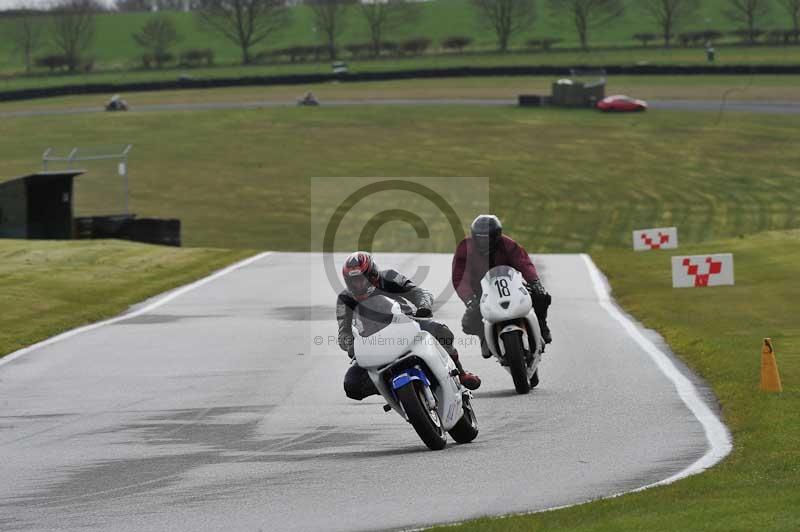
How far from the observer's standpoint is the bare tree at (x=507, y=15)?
124 meters

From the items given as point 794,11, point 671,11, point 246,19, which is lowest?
point 794,11

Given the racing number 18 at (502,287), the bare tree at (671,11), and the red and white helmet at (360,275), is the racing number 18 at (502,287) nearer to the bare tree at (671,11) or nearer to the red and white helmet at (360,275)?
the red and white helmet at (360,275)

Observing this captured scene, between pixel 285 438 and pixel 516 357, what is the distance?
290 centimetres

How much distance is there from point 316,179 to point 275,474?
4349 cm

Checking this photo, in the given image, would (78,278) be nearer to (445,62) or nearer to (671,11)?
(445,62)

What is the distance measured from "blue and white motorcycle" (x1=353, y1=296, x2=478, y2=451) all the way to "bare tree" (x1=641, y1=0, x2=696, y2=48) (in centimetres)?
11150

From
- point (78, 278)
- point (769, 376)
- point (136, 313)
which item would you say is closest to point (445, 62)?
point (78, 278)

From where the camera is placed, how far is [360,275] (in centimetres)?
1048

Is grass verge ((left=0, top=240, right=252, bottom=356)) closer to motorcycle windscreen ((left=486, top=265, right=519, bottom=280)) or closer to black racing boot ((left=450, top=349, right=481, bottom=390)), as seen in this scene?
motorcycle windscreen ((left=486, top=265, right=519, bottom=280))

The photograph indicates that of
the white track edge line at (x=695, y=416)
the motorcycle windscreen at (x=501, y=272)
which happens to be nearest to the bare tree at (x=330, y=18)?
the white track edge line at (x=695, y=416)

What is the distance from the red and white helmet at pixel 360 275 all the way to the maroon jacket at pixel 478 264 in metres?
3.39

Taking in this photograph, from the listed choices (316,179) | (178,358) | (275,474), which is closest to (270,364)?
(178,358)

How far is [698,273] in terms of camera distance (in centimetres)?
2548

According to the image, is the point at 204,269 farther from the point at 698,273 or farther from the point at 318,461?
the point at 318,461
